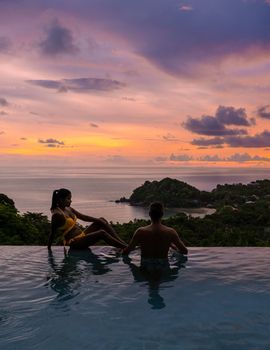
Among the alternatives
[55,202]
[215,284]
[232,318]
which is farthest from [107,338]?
[55,202]

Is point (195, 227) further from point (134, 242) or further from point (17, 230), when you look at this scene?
point (134, 242)

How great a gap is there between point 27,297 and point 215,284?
124 inches

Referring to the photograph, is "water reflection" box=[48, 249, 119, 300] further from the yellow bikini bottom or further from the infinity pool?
the yellow bikini bottom

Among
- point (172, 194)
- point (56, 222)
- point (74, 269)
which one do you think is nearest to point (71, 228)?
point (56, 222)

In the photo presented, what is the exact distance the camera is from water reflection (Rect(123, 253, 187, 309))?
6.41 m

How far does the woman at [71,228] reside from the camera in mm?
9031

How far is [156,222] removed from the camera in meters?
7.74

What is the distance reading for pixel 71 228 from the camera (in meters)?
9.40

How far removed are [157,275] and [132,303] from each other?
4.90 ft

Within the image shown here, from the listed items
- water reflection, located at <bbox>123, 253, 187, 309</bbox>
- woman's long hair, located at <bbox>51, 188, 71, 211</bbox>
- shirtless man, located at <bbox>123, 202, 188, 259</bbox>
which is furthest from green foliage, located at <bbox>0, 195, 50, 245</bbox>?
shirtless man, located at <bbox>123, 202, 188, 259</bbox>

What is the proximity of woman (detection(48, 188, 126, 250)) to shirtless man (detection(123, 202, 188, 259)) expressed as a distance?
1180mm

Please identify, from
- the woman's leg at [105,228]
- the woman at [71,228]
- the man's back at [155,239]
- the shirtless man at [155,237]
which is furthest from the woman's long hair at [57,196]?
the man's back at [155,239]

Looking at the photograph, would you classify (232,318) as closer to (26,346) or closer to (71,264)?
(26,346)

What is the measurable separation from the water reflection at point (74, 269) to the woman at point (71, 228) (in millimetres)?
314
